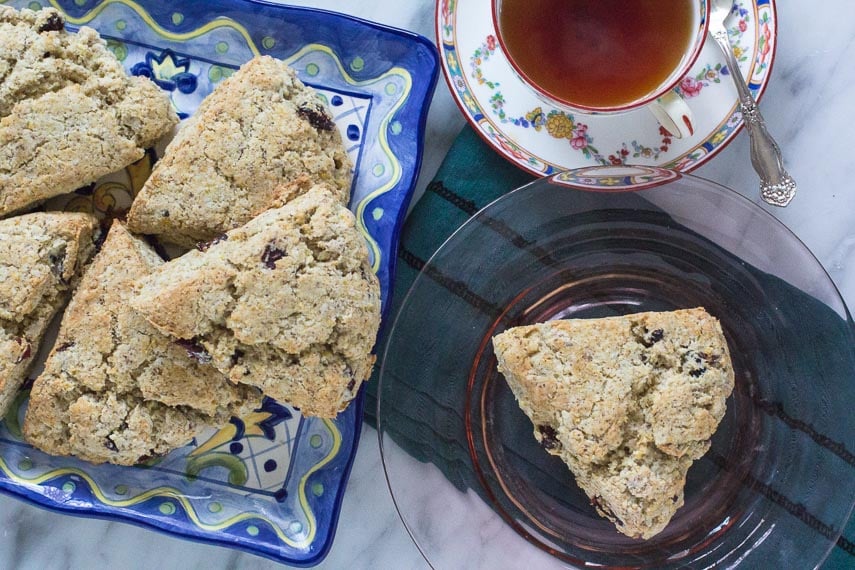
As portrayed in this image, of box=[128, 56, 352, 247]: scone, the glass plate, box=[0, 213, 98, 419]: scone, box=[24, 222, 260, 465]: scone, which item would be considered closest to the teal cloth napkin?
the glass plate

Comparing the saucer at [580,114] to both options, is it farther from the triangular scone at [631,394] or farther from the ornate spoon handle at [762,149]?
the triangular scone at [631,394]

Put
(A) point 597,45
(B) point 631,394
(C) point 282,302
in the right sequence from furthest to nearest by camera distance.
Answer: (A) point 597,45 → (B) point 631,394 → (C) point 282,302

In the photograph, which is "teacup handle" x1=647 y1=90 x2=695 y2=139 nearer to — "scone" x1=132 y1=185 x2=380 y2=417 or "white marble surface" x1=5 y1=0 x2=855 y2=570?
"white marble surface" x1=5 y1=0 x2=855 y2=570

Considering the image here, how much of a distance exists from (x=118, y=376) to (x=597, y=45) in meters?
1.63

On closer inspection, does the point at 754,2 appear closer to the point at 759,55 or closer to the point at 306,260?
the point at 759,55

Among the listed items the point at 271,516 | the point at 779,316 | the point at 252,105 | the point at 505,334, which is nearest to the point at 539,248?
the point at 505,334

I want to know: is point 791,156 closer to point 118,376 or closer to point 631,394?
point 631,394

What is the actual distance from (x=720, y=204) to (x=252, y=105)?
52.8 inches

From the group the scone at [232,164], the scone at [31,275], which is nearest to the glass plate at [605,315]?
the scone at [232,164]

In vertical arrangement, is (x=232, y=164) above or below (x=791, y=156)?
below

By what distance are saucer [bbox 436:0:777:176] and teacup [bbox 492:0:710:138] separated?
97mm

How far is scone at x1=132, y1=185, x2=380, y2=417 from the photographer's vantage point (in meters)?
1.96

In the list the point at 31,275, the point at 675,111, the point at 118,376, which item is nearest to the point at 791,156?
the point at 675,111

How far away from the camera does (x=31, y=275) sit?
7.02 ft
